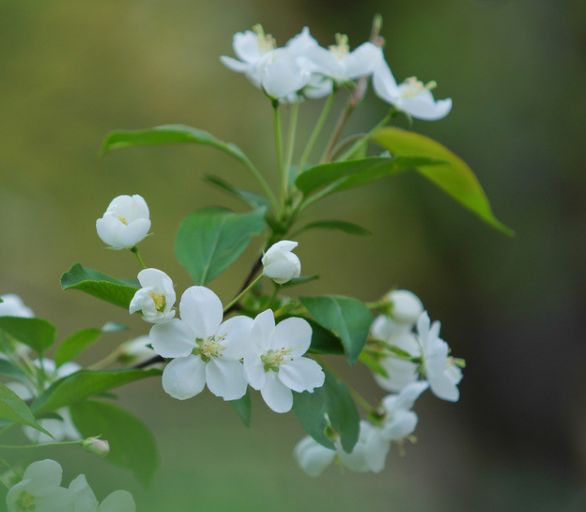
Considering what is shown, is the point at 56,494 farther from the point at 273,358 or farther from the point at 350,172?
the point at 350,172

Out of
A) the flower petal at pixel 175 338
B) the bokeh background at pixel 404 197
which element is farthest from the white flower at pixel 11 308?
the bokeh background at pixel 404 197

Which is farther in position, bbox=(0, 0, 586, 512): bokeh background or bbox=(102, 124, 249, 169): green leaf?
bbox=(0, 0, 586, 512): bokeh background

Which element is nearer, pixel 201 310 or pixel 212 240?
pixel 201 310

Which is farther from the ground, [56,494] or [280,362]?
[280,362]

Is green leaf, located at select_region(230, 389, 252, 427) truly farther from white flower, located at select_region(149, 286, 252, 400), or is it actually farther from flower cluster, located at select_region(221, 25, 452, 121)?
flower cluster, located at select_region(221, 25, 452, 121)

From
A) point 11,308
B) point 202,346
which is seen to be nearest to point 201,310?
point 202,346

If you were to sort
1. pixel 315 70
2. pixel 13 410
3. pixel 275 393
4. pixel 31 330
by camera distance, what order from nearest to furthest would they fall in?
pixel 13 410 → pixel 275 393 → pixel 31 330 → pixel 315 70

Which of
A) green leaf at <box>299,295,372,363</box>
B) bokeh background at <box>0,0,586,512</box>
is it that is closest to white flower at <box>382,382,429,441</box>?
green leaf at <box>299,295,372,363</box>
